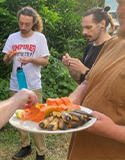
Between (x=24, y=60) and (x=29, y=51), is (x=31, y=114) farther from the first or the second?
(x=29, y=51)

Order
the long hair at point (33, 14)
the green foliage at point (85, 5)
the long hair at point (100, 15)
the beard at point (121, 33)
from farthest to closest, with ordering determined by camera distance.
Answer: the green foliage at point (85, 5)
the long hair at point (33, 14)
the long hair at point (100, 15)
the beard at point (121, 33)

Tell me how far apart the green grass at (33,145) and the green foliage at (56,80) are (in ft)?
5.35

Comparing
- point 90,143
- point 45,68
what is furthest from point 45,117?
point 45,68

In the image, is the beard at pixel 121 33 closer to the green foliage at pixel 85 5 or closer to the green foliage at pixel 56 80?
the green foliage at pixel 56 80

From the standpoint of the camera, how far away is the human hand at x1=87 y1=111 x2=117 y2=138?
1524mm

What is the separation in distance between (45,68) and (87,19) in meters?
3.11

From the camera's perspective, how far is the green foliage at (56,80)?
249 inches

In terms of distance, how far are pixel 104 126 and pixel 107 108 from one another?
15cm

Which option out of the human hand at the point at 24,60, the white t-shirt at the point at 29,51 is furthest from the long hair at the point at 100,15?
the human hand at the point at 24,60

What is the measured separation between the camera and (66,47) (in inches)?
303

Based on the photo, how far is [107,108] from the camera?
1.64 m

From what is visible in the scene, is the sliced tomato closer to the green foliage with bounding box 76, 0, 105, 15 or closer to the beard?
the beard

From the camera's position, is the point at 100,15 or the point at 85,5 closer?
the point at 100,15

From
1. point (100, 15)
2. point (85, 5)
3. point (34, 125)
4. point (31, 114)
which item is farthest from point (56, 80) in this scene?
point (85, 5)
